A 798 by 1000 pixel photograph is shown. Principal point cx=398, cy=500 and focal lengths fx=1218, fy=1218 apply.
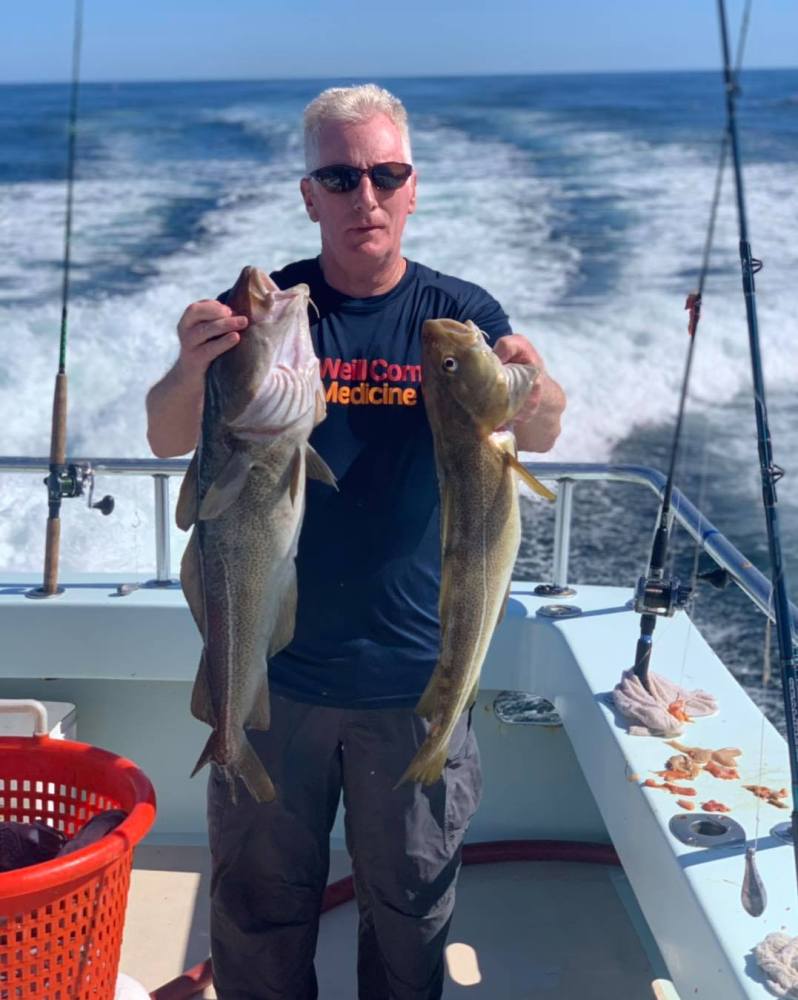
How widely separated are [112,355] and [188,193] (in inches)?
199

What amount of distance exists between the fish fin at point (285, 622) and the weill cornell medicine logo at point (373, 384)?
1.15 ft

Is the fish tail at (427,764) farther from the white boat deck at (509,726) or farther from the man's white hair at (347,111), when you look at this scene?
the man's white hair at (347,111)

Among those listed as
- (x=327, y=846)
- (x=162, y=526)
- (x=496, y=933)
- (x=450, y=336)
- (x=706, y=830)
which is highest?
(x=450, y=336)

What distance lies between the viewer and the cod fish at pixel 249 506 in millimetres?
1984

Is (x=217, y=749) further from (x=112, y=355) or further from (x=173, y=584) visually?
(x=112, y=355)

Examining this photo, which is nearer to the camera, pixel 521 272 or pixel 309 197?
pixel 309 197

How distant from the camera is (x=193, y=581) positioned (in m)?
2.18

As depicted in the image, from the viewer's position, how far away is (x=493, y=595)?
82.9 inches

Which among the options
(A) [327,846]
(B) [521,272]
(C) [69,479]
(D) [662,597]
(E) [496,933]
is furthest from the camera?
(B) [521,272]

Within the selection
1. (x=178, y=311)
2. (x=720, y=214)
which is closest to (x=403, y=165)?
(x=178, y=311)

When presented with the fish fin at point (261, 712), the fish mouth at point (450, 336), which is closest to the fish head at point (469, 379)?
the fish mouth at point (450, 336)

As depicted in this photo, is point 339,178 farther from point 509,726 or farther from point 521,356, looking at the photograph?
point 509,726

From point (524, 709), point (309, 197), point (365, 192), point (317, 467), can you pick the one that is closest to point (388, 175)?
point (365, 192)

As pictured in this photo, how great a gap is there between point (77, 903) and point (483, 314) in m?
1.28
